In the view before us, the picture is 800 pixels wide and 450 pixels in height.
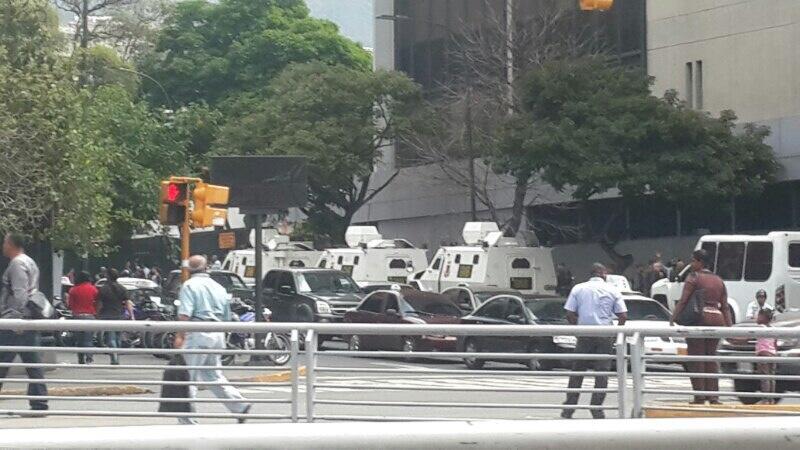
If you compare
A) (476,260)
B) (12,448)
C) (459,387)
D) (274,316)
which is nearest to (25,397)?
(459,387)

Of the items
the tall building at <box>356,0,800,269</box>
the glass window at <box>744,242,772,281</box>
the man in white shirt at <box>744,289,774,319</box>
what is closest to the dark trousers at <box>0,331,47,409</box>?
the man in white shirt at <box>744,289,774,319</box>

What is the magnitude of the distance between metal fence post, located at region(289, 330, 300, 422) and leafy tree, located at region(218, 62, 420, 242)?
125 feet

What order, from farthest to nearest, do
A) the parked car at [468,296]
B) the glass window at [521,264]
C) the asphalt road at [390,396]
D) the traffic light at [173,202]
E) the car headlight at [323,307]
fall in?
1. the glass window at [521,264]
2. the car headlight at [323,307]
3. the parked car at [468,296]
4. the traffic light at [173,202]
5. the asphalt road at [390,396]

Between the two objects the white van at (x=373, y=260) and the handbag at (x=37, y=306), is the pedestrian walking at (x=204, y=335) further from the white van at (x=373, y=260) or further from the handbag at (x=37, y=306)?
the white van at (x=373, y=260)

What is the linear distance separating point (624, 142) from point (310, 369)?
29.8 meters

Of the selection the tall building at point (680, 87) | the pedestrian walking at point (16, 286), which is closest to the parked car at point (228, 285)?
the tall building at point (680, 87)

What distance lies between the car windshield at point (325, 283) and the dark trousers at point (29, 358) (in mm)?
19732

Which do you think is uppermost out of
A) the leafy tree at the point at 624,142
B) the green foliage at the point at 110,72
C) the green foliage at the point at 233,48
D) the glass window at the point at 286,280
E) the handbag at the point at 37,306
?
the green foliage at the point at 233,48

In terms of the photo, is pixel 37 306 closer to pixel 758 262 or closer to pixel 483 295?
pixel 483 295

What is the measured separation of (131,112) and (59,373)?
2937 centimetres

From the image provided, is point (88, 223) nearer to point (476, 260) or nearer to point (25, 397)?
point (476, 260)

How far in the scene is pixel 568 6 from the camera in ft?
159

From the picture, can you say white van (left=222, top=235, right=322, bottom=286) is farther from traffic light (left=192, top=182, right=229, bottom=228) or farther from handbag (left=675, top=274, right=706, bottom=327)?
handbag (left=675, top=274, right=706, bottom=327)

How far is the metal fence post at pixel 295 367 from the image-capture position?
12992mm
